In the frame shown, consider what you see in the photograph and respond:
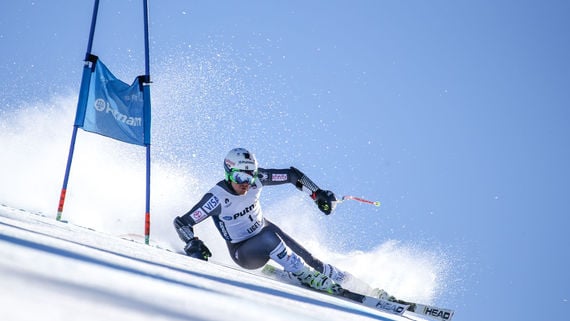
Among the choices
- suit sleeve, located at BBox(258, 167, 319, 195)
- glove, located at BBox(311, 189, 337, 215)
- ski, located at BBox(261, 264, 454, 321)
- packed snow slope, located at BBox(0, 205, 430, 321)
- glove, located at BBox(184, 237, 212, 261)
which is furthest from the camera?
glove, located at BBox(311, 189, 337, 215)

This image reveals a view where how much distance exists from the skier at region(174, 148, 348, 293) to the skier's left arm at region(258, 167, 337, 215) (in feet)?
0.10

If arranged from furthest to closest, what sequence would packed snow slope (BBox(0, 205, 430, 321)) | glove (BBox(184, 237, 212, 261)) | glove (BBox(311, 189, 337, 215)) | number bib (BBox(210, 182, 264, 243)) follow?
1. glove (BBox(311, 189, 337, 215))
2. number bib (BBox(210, 182, 264, 243))
3. glove (BBox(184, 237, 212, 261))
4. packed snow slope (BBox(0, 205, 430, 321))

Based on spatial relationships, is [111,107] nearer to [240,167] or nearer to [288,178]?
[240,167]

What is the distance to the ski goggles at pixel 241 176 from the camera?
24.0ft

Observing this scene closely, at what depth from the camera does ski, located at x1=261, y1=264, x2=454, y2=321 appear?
6582 millimetres

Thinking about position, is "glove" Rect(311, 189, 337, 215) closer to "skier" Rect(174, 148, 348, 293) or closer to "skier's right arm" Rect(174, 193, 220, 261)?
"skier" Rect(174, 148, 348, 293)

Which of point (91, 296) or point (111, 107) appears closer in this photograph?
point (91, 296)

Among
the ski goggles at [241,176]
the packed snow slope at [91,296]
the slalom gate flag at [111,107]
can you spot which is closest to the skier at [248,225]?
the ski goggles at [241,176]

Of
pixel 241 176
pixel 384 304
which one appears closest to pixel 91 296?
pixel 384 304

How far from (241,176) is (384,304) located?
2449mm

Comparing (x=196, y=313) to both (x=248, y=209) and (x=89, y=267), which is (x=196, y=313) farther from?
(x=248, y=209)

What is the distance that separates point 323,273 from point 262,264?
0.83 metres

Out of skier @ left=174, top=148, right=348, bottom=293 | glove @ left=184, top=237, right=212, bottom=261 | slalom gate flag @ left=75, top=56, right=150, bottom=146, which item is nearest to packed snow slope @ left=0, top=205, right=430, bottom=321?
glove @ left=184, top=237, right=212, bottom=261

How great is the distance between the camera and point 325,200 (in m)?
8.13
